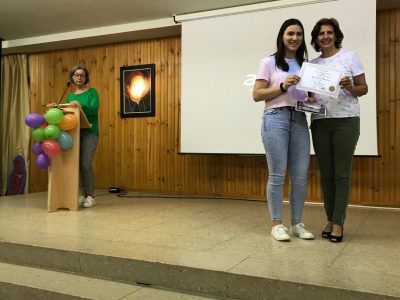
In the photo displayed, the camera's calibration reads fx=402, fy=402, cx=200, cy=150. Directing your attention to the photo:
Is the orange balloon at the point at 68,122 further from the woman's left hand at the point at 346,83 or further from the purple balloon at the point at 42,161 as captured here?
the woman's left hand at the point at 346,83

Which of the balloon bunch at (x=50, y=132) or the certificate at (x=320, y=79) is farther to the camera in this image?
the balloon bunch at (x=50, y=132)

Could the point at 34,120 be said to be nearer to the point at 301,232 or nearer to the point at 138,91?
the point at 138,91

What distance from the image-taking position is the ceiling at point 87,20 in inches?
173

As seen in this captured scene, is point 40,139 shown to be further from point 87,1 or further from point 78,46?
point 78,46

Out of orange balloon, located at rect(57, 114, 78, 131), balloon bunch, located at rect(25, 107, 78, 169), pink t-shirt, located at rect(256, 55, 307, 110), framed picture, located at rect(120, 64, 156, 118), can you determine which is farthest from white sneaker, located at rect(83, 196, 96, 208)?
pink t-shirt, located at rect(256, 55, 307, 110)

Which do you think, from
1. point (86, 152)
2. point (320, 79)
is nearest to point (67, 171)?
point (86, 152)

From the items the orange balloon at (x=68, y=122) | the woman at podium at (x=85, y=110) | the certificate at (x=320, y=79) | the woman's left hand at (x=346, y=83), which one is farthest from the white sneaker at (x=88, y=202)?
the woman's left hand at (x=346, y=83)

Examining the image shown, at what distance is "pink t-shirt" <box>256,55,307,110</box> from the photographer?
2295 mm

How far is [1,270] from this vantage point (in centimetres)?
237

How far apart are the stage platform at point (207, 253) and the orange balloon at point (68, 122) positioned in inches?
29.4

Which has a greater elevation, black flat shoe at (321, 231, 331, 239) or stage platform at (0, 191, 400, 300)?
black flat shoe at (321, 231, 331, 239)

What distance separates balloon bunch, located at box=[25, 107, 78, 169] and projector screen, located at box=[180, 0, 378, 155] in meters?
1.57

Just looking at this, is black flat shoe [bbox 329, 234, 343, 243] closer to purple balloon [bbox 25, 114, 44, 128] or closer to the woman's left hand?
the woman's left hand

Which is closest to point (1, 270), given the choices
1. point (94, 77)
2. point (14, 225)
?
point (14, 225)
